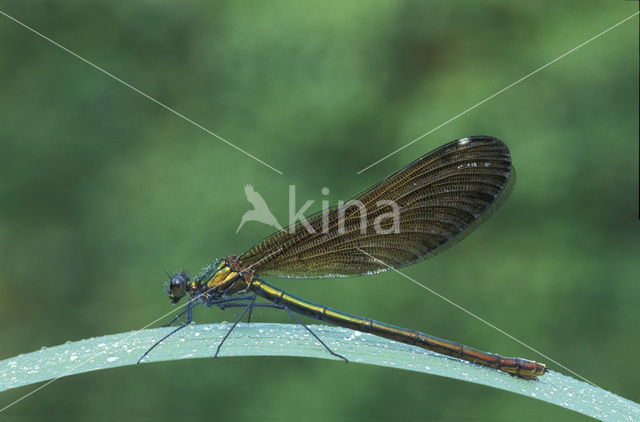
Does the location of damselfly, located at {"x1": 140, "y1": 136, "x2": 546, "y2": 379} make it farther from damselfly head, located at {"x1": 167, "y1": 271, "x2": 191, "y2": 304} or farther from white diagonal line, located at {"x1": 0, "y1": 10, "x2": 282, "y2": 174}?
white diagonal line, located at {"x1": 0, "y1": 10, "x2": 282, "y2": 174}

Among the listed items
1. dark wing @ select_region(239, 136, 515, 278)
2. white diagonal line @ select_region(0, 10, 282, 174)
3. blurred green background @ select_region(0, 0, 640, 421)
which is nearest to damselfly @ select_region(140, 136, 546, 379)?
dark wing @ select_region(239, 136, 515, 278)

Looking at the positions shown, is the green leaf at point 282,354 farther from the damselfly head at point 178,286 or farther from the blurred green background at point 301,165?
the blurred green background at point 301,165

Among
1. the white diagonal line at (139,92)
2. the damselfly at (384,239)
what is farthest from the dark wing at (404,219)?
the white diagonal line at (139,92)

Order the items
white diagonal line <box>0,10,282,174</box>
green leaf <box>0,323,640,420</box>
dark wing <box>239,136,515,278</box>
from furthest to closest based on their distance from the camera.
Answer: white diagonal line <box>0,10,282,174</box>
dark wing <box>239,136,515,278</box>
green leaf <box>0,323,640,420</box>

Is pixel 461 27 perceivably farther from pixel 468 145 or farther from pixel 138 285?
pixel 138 285

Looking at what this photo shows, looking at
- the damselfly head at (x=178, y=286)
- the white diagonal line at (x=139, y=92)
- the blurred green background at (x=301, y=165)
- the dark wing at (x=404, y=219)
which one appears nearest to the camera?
the dark wing at (x=404, y=219)

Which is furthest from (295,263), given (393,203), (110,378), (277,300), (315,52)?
(315,52)
